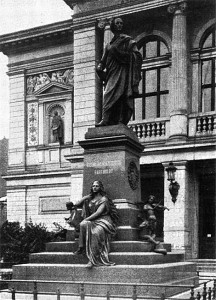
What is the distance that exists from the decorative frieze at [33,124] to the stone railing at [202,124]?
920cm

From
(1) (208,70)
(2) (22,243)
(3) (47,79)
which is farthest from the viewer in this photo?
(3) (47,79)

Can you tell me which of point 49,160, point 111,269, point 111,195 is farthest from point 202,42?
point 111,269

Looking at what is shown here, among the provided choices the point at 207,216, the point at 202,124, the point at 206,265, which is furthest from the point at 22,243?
the point at 202,124

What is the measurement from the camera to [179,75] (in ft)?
74.9

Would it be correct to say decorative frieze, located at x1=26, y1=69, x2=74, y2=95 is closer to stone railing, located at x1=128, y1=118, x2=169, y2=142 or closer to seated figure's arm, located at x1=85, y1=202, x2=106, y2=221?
stone railing, located at x1=128, y1=118, x2=169, y2=142

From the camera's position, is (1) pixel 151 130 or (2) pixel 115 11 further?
(2) pixel 115 11

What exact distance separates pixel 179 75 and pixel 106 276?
45.7 ft

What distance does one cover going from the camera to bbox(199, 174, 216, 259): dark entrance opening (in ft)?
75.3

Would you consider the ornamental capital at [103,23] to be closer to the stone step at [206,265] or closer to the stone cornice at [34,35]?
the stone cornice at [34,35]

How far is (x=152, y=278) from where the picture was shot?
9.95m

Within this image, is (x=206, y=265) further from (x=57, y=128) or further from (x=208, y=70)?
(x=57, y=128)

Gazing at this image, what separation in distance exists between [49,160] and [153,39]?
788cm

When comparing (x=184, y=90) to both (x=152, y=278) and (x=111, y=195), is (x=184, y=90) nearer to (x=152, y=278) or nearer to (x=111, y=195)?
(x=111, y=195)

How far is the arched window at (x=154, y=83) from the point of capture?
24.4 metres
